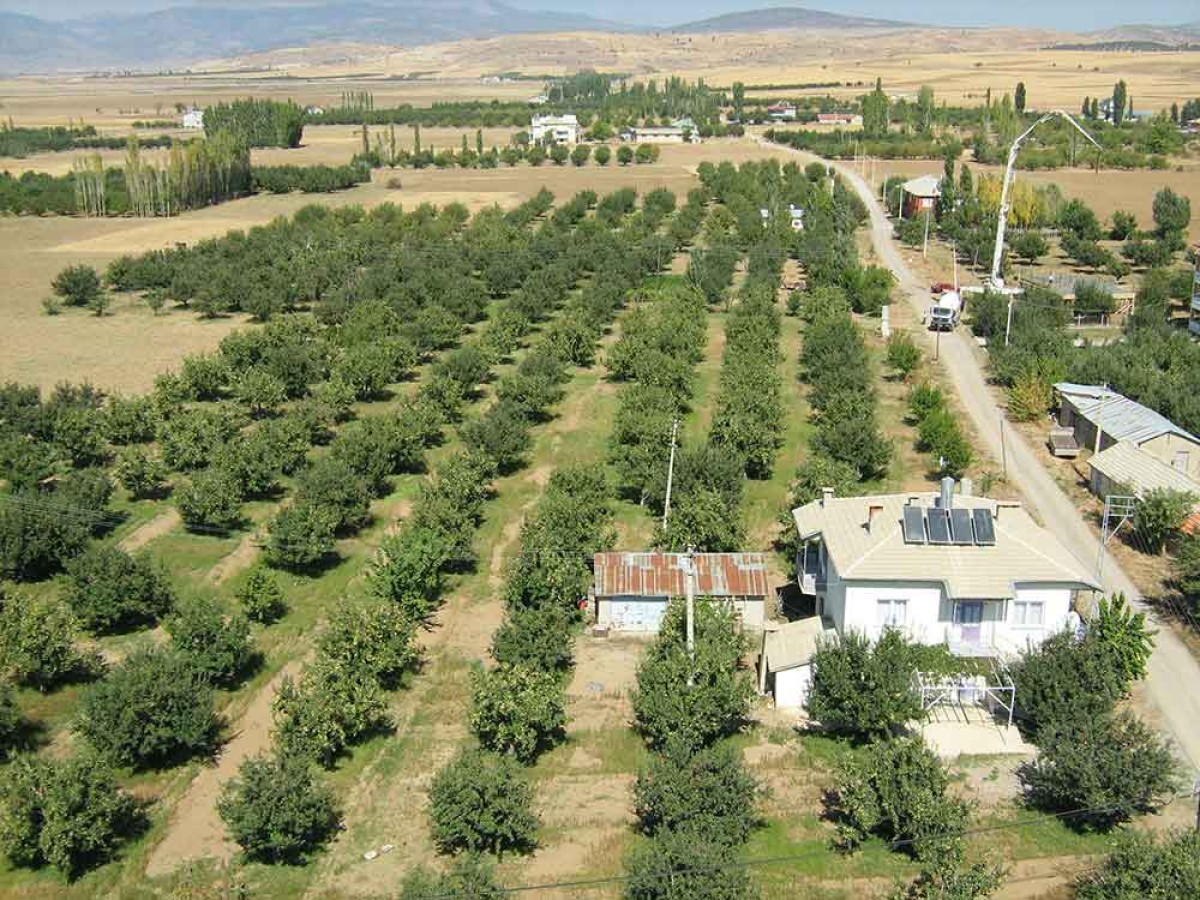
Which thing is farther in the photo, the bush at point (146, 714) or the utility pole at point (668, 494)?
the utility pole at point (668, 494)

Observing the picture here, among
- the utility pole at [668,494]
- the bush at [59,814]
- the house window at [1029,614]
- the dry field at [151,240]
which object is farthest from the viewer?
the dry field at [151,240]

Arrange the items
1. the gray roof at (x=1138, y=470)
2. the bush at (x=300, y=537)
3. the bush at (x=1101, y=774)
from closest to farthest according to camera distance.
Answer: the bush at (x=1101, y=774) → the bush at (x=300, y=537) → the gray roof at (x=1138, y=470)

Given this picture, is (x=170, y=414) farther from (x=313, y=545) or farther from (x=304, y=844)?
(x=304, y=844)

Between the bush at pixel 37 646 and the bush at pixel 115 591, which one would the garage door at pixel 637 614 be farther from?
the bush at pixel 37 646

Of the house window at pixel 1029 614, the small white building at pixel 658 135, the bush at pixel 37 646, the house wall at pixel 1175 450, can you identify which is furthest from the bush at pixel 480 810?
the small white building at pixel 658 135

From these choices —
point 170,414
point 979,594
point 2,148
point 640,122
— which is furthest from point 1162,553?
point 640,122
